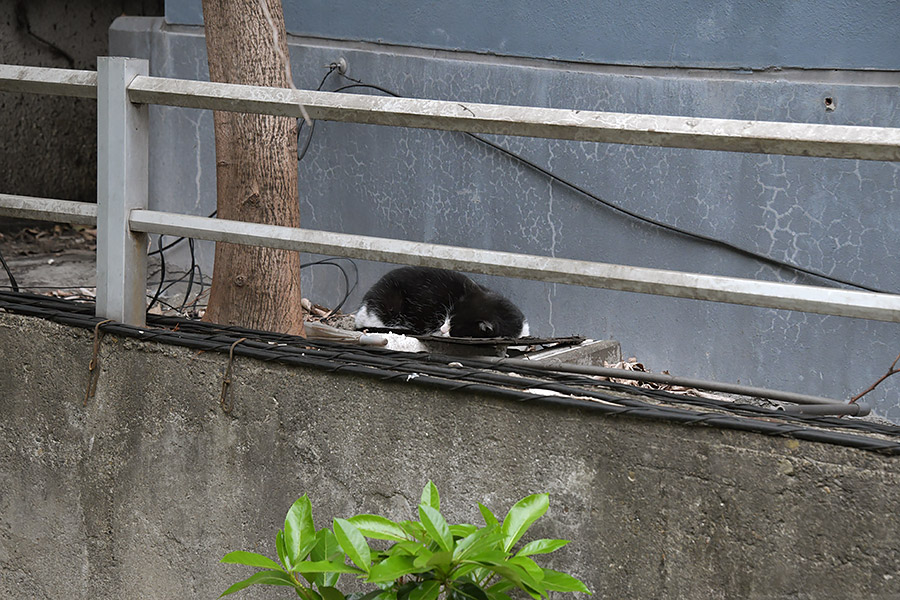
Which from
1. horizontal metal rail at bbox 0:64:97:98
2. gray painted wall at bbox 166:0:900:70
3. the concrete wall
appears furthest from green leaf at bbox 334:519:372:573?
the concrete wall

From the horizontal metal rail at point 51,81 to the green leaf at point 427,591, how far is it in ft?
5.99

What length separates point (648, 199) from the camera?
5219 millimetres

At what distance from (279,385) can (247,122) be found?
82.4 inches

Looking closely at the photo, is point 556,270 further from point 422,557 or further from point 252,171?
point 252,171

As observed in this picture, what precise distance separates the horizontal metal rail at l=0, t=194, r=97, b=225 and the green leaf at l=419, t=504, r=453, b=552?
5.10ft

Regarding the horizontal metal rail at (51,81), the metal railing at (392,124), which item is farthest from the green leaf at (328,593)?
the horizontal metal rail at (51,81)

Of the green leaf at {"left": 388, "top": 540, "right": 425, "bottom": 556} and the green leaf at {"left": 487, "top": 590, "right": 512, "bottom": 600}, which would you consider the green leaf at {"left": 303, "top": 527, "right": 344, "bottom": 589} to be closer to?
the green leaf at {"left": 388, "top": 540, "right": 425, "bottom": 556}

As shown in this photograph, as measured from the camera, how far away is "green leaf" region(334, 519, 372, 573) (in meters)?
1.97

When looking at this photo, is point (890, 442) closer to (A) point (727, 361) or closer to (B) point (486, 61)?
(A) point (727, 361)

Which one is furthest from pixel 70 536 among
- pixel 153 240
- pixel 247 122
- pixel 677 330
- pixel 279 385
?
pixel 153 240

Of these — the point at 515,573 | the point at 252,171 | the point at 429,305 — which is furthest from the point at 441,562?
the point at 429,305

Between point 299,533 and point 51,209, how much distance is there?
1.46m

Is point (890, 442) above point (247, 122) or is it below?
below

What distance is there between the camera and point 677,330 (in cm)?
529
